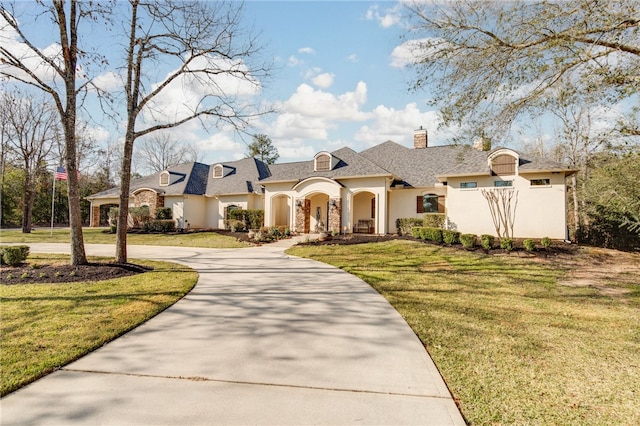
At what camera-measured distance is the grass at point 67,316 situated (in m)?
3.36

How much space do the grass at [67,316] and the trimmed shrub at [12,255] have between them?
2802 mm

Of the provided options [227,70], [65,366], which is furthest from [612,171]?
[65,366]

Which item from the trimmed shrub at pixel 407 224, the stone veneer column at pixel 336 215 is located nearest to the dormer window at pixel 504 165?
the trimmed shrub at pixel 407 224

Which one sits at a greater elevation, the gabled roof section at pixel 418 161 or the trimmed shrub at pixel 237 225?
the gabled roof section at pixel 418 161

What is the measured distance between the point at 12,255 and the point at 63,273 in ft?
8.77

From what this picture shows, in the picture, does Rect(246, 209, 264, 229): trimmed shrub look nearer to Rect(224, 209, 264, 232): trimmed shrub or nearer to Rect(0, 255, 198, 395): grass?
Rect(224, 209, 264, 232): trimmed shrub

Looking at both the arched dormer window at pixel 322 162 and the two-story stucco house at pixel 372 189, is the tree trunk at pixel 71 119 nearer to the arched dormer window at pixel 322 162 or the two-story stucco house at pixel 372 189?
the two-story stucco house at pixel 372 189

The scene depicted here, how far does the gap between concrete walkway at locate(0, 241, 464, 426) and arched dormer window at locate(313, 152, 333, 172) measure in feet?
52.2

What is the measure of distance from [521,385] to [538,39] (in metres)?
6.69

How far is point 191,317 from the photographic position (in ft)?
16.0

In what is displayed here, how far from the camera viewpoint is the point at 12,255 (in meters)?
8.88

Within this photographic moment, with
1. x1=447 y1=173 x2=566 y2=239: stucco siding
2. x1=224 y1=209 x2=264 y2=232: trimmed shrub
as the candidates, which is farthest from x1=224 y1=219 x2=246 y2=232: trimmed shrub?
x1=447 y1=173 x2=566 y2=239: stucco siding

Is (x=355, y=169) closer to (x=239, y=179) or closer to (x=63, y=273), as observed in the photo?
(x=239, y=179)

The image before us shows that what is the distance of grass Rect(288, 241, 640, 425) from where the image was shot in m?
2.74
